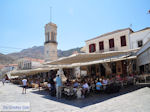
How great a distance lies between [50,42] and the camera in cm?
2902

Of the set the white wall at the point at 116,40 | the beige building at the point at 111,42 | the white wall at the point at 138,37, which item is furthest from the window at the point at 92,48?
the white wall at the point at 138,37

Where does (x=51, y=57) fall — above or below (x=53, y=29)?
below

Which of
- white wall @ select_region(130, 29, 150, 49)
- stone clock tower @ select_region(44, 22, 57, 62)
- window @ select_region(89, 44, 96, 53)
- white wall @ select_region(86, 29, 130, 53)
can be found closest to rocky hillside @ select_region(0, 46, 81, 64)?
stone clock tower @ select_region(44, 22, 57, 62)

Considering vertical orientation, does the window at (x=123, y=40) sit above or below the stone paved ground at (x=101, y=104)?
above

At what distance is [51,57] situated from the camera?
2941 cm

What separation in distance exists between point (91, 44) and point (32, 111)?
16242 mm

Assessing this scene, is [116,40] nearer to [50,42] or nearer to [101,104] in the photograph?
[101,104]

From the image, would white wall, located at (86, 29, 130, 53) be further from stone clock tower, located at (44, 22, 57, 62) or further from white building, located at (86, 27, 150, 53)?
stone clock tower, located at (44, 22, 57, 62)

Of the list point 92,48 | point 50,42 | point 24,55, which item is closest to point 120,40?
point 92,48

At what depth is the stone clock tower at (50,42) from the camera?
2906 centimetres

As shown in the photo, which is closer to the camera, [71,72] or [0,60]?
[71,72]

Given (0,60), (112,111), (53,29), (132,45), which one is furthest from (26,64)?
(0,60)

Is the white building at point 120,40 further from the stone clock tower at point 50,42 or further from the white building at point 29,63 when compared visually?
the white building at point 29,63

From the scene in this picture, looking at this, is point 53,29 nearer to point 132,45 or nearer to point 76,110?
point 132,45
